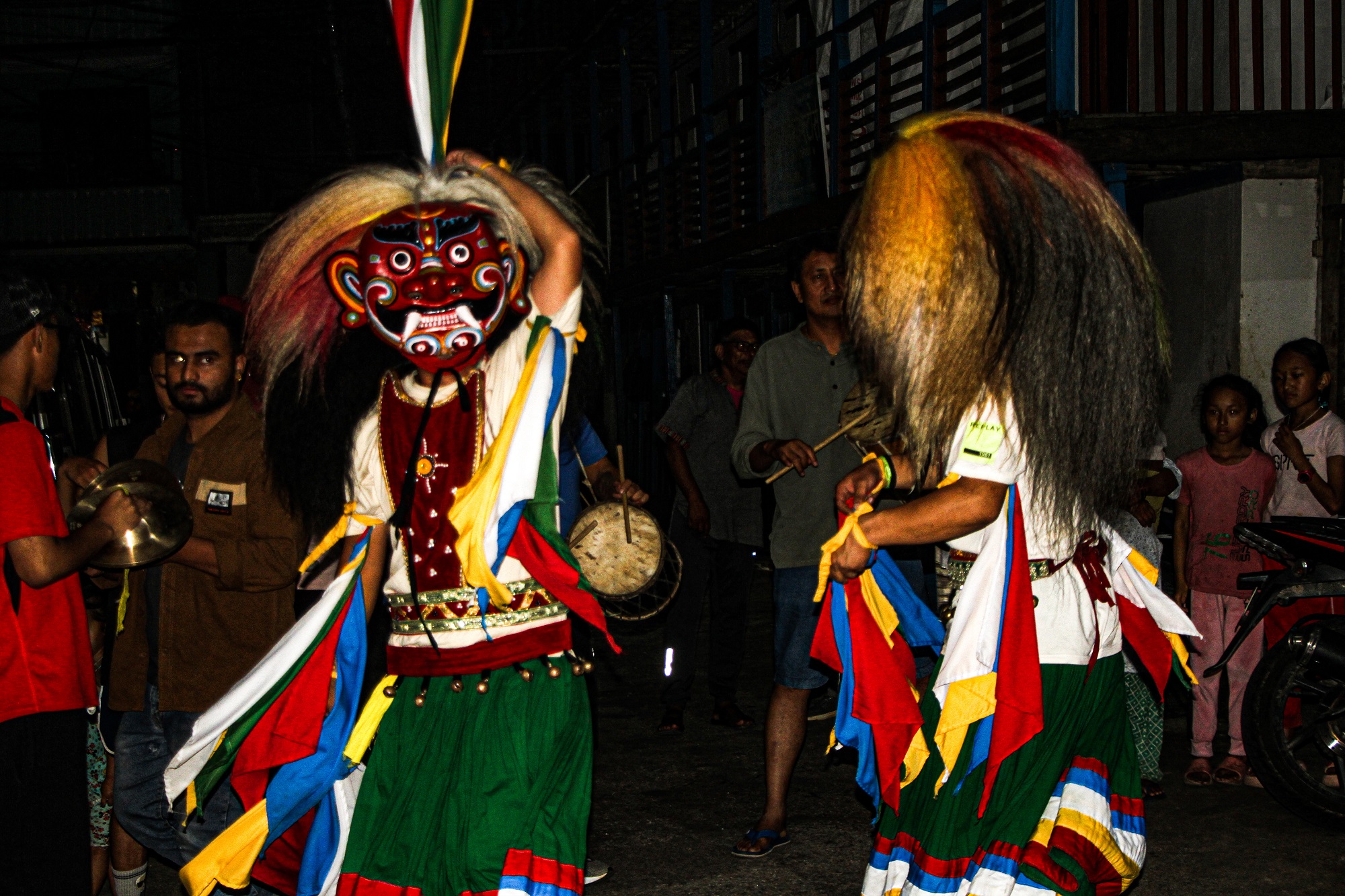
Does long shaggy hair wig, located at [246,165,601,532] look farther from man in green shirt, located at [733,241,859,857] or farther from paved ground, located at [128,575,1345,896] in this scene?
man in green shirt, located at [733,241,859,857]

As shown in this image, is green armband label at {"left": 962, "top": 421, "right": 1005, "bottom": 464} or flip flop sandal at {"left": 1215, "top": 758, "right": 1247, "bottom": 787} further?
flip flop sandal at {"left": 1215, "top": 758, "right": 1247, "bottom": 787}

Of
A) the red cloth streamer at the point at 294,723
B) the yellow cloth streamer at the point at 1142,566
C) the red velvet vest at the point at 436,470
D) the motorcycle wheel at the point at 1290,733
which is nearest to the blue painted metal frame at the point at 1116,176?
the motorcycle wheel at the point at 1290,733

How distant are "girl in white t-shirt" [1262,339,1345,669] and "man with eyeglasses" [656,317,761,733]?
2405mm

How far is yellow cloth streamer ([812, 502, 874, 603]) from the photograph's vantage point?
306 cm

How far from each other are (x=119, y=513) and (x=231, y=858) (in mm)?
900

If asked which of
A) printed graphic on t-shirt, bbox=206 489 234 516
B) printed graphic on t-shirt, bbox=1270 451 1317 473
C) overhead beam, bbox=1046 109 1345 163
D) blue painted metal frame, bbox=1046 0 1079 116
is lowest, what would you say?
printed graphic on t-shirt, bbox=1270 451 1317 473

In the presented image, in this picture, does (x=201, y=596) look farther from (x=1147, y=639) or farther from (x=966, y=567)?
(x=1147, y=639)

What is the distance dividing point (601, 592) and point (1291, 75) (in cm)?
592

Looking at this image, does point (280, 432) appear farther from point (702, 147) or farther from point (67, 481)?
point (702, 147)

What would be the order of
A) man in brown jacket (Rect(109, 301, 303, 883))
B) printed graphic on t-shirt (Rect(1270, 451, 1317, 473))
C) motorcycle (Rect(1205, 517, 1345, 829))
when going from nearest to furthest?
man in brown jacket (Rect(109, 301, 303, 883))
motorcycle (Rect(1205, 517, 1345, 829))
printed graphic on t-shirt (Rect(1270, 451, 1317, 473))

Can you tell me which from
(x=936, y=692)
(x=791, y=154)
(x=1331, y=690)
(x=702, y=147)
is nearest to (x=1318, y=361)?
(x=1331, y=690)

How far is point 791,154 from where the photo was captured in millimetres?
10953

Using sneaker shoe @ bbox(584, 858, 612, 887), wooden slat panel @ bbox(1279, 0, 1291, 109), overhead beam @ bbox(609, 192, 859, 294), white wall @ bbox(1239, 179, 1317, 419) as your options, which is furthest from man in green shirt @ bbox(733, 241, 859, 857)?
wooden slat panel @ bbox(1279, 0, 1291, 109)

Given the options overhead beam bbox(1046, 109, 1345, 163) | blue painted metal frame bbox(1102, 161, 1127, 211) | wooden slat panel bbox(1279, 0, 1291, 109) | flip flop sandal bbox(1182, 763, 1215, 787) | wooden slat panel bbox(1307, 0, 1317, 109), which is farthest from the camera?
wooden slat panel bbox(1307, 0, 1317, 109)
